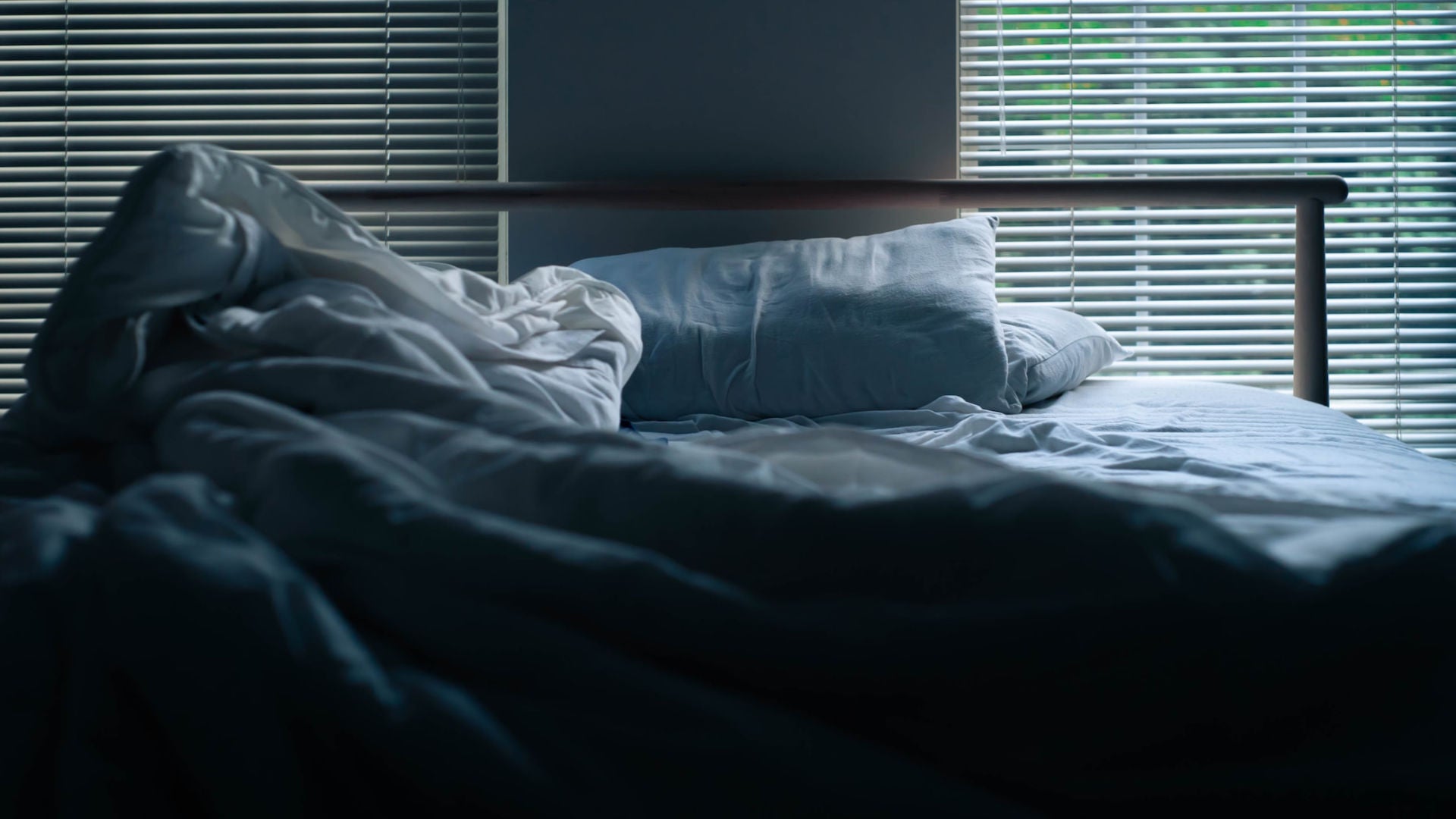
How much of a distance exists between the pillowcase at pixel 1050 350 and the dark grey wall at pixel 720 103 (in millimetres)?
556

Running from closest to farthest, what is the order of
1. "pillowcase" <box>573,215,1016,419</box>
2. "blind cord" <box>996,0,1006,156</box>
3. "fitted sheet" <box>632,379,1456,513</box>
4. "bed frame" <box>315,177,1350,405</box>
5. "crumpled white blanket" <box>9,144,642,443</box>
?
"crumpled white blanket" <box>9,144,642,443</box> < "fitted sheet" <box>632,379,1456,513</box> < "pillowcase" <box>573,215,1016,419</box> < "bed frame" <box>315,177,1350,405</box> < "blind cord" <box>996,0,1006,156</box>

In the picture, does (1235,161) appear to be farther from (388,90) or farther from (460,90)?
(388,90)

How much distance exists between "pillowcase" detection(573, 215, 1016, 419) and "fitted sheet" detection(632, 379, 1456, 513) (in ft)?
0.14

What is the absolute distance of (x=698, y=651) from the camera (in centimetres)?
38

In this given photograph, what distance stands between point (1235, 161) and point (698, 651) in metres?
2.42

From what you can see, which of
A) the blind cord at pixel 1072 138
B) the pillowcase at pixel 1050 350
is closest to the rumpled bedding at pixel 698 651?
the pillowcase at pixel 1050 350

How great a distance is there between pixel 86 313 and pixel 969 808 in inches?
25.3

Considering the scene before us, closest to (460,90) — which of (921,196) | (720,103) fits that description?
(720,103)

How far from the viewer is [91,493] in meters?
0.57

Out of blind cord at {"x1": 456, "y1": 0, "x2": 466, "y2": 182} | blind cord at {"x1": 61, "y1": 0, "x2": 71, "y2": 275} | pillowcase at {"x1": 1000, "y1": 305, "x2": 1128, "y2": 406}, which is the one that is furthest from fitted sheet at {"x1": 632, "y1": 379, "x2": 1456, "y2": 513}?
blind cord at {"x1": 61, "y1": 0, "x2": 71, "y2": 275}

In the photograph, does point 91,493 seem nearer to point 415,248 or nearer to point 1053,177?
point 415,248

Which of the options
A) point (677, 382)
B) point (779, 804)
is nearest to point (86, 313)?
point (779, 804)

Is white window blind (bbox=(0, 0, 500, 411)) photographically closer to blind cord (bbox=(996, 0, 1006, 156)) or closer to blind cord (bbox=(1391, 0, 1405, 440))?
blind cord (bbox=(996, 0, 1006, 156))

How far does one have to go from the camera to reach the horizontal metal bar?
1.92 m
